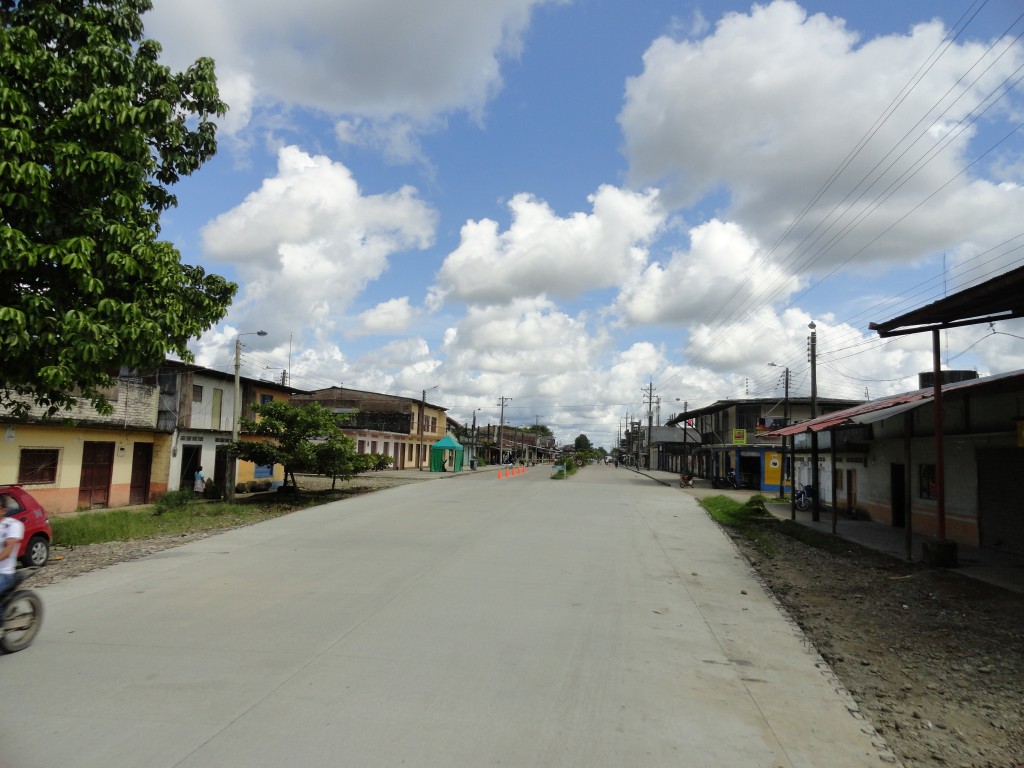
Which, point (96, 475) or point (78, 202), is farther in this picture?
point (96, 475)

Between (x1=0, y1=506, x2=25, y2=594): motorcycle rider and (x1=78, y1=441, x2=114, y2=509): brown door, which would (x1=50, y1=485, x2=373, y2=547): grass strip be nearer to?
(x1=78, y1=441, x2=114, y2=509): brown door

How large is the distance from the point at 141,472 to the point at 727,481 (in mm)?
34796

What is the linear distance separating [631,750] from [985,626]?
6.54 metres

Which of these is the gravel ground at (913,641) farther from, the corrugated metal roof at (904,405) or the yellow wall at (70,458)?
the yellow wall at (70,458)

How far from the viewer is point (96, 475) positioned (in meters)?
23.4

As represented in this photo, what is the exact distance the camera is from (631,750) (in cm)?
445

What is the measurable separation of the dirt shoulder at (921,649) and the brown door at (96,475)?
21458 mm

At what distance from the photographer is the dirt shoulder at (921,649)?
16.5 ft

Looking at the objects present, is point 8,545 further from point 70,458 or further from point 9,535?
point 70,458

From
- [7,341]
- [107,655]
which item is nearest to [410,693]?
[107,655]

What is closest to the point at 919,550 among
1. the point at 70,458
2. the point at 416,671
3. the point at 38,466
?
the point at 416,671

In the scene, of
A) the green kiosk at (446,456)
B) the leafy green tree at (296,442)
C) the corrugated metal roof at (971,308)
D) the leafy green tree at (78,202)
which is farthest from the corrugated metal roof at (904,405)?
the green kiosk at (446,456)

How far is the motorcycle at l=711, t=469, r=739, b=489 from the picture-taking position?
44.8m

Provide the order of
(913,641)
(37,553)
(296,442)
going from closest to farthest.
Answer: (913,641) → (37,553) → (296,442)
